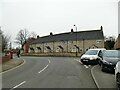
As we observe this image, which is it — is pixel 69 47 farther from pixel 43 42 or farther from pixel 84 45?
pixel 43 42

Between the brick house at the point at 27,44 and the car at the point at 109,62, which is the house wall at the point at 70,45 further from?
the car at the point at 109,62

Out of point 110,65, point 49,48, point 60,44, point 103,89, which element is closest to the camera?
point 103,89

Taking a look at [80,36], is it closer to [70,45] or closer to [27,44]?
[70,45]

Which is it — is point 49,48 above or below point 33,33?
below

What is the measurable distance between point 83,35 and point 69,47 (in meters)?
7.12

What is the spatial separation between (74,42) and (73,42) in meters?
0.65

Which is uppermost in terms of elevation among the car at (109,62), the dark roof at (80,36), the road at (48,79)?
the dark roof at (80,36)

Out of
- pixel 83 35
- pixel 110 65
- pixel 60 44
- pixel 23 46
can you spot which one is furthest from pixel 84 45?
pixel 110 65

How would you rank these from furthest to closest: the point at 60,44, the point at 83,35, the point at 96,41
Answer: the point at 60,44 → the point at 83,35 → the point at 96,41

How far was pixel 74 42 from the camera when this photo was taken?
294ft

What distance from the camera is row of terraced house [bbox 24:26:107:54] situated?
83.8 metres

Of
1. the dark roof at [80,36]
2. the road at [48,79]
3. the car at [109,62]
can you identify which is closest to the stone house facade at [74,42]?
the dark roof at [80,36]

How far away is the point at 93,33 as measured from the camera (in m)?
87.4

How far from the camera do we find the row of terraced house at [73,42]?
275 ft
